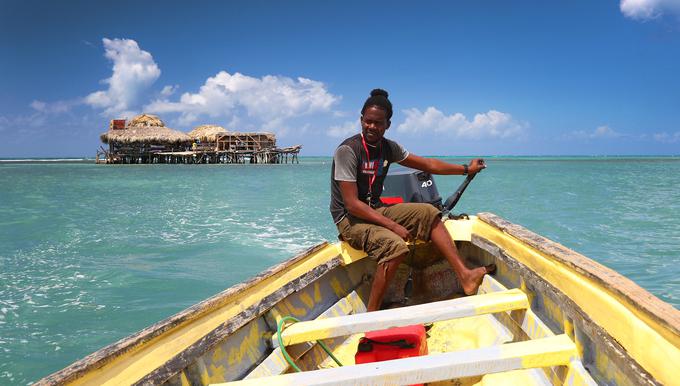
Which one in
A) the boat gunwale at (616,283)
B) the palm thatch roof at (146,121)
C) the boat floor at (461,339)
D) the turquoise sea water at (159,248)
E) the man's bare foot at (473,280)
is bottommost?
the turquoise sea water at (159,248)

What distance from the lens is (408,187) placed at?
13.8 ft

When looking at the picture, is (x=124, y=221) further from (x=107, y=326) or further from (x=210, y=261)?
(x=107, y=326)

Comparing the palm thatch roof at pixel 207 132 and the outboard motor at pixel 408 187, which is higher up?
the palm thatch roof at pixel 207 132

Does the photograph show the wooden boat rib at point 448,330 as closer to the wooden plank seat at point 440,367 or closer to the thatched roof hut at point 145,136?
the wooden plank seat at point 440,367

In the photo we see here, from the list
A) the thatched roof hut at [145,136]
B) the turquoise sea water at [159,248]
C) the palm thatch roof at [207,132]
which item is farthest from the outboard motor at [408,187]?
the palm thatch roof at [207,132]

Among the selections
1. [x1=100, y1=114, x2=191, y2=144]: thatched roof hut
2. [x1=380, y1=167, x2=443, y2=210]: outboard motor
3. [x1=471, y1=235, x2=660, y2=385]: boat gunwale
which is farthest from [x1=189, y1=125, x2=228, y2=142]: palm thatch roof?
[x1=471, y1=235, x2=660, y2=385]: boat gunwale

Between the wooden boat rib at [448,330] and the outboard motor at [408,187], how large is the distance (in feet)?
2.59

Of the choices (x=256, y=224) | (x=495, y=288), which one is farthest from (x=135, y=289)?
(x=256, y=224)

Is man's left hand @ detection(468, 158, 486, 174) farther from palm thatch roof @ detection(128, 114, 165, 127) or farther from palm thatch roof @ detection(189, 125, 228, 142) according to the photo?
palm thatch roof @ detection(128, 114, 165, 127)

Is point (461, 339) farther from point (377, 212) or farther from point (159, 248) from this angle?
point (159, 248)

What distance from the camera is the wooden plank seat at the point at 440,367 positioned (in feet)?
5.38

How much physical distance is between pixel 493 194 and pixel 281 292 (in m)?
18.8

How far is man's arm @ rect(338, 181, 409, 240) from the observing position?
111 inches

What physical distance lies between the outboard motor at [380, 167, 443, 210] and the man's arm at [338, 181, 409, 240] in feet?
4.29
